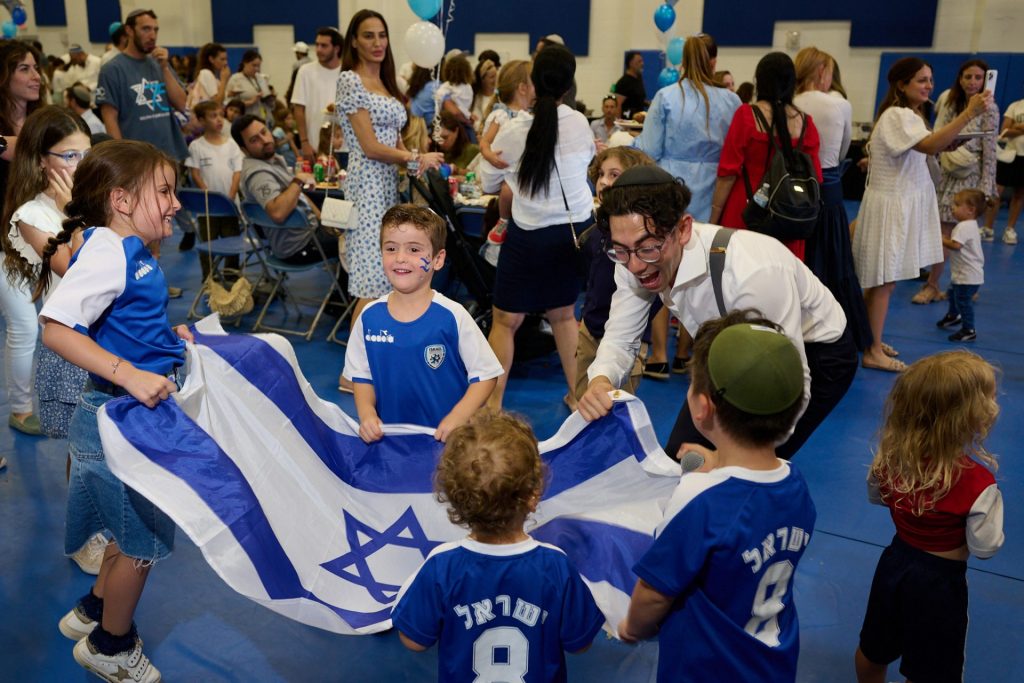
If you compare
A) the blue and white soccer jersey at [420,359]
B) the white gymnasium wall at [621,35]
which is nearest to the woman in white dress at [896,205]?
the blue and white soccer jersey at [420,359]

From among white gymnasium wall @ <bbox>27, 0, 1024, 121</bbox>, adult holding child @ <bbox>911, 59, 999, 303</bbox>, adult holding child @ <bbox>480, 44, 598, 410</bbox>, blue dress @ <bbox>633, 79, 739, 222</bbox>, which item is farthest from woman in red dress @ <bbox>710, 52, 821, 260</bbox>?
white gymnasium wall @ <bbox>27, 0, 1024, 121</bbox>

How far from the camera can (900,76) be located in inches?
189

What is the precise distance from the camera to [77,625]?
8.86 feet

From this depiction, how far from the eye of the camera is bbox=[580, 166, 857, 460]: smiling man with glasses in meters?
2.14

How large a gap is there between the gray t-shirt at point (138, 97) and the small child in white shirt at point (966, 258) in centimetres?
517

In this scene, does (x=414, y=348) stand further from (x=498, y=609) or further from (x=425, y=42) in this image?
(x=425, y=42)

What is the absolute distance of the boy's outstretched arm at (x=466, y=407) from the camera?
2529 mm

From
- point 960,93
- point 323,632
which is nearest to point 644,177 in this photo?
point 323,632

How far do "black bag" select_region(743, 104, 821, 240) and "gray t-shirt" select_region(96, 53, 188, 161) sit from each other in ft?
12.7

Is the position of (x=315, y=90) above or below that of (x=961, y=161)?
above

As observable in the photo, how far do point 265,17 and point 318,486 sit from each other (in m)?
16.5

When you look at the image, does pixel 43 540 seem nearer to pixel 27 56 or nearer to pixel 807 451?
pixel 27 56

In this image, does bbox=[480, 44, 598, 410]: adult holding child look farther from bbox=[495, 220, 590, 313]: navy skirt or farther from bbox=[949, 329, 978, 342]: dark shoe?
bbox=[949, 329, 978, 342]: dark shoe

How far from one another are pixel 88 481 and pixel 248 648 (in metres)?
0.76
